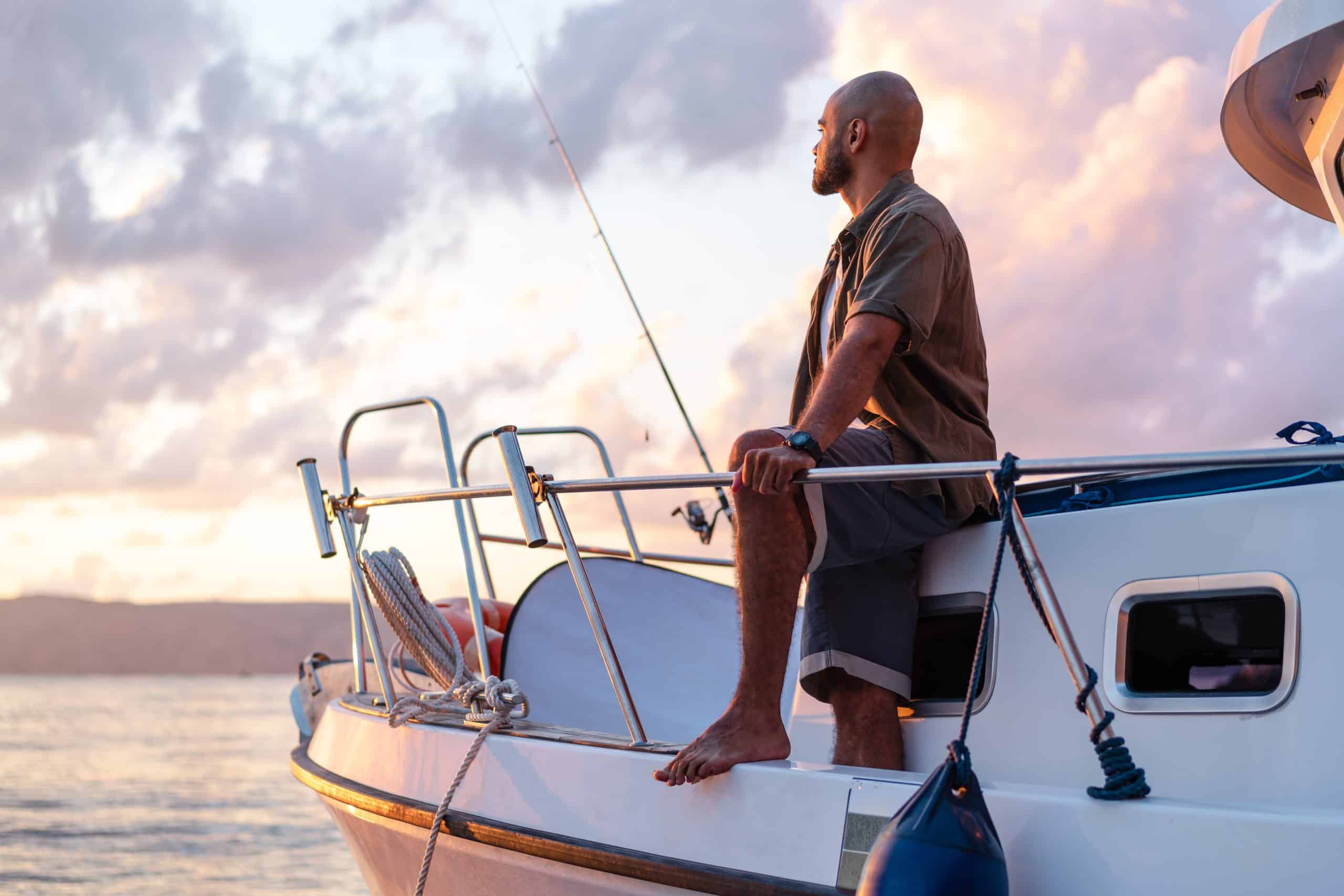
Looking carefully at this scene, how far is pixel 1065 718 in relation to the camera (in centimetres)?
247

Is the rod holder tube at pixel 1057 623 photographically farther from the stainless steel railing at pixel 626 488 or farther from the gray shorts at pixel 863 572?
the gray shorts at pixel 863 572

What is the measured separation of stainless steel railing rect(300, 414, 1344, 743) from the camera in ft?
6.64

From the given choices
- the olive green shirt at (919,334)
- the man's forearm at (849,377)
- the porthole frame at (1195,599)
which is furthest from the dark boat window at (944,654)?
the man's forearm at (849,377)

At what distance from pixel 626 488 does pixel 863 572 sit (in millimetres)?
588

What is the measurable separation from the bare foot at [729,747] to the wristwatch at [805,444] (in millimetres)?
601

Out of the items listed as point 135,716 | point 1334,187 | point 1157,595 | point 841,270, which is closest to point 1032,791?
point 1157,595

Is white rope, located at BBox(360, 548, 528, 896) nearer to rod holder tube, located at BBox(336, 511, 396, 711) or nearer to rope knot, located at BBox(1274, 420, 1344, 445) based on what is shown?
rod holder tube, located at BBox(336, 511, 396, 711)

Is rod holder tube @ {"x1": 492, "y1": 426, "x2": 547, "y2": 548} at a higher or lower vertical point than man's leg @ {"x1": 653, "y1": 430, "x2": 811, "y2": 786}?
higher

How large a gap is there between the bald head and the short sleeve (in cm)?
37

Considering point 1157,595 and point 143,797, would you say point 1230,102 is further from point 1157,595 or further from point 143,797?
point 143,797

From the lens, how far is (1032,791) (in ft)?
7.14

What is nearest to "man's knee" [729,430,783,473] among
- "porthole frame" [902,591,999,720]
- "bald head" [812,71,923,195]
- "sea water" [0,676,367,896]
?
"porthole frame" [902,591,999,720]

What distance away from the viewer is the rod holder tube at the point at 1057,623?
2.06m

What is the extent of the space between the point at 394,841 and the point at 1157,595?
240 cm
